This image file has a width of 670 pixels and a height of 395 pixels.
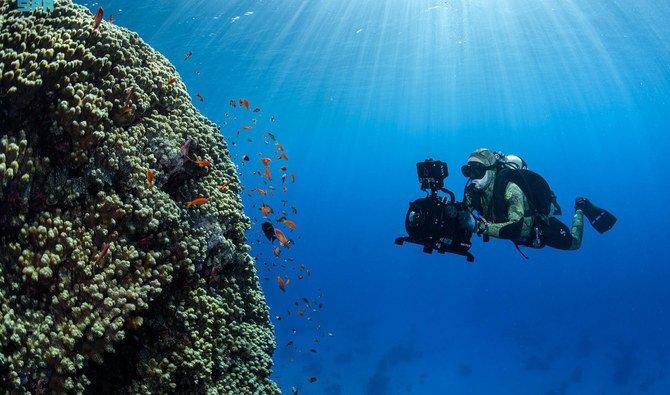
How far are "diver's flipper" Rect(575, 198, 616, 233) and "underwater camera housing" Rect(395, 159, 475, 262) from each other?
415 cm

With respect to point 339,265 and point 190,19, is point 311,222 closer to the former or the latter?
point 339,265

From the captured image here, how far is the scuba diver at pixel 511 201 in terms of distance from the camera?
23.3 ft

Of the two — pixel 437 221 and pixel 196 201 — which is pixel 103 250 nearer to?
pixel 196 201

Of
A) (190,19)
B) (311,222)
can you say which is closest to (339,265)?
(311,222)

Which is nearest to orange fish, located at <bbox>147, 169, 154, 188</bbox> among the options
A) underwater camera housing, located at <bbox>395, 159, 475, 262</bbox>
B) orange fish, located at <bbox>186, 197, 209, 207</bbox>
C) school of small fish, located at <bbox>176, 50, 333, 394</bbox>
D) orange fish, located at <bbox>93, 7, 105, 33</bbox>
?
school of small fish, located at <bbox>176, 50, 333, 394</bbox>

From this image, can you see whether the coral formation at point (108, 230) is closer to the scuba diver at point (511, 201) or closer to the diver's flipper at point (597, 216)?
the scuba diver at point (511, 201)

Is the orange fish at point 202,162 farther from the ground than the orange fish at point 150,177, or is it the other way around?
the orange fish at point 150,177

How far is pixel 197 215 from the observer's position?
400 centimetres

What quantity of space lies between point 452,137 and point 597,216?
70.2 m

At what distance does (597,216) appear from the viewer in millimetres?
9094

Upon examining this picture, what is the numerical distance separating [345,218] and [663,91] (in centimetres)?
7067

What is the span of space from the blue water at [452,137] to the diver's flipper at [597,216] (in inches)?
238

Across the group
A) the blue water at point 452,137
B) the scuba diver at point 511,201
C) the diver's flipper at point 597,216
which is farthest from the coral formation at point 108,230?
the diver's flipper at point 597,216

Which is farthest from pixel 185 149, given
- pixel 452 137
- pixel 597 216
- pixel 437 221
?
pixel 452 137
